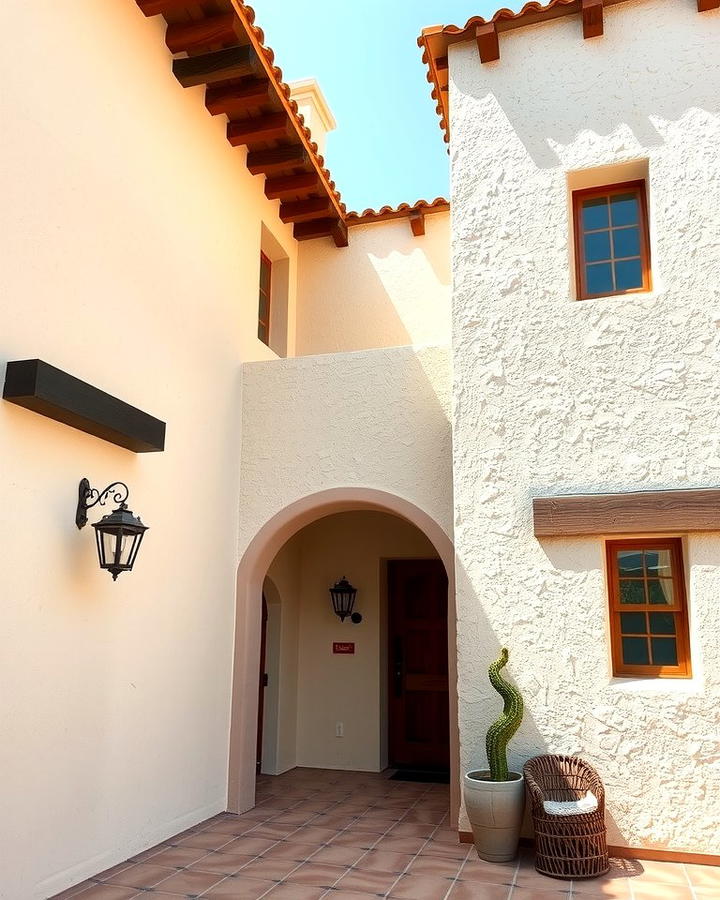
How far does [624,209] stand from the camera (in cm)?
628

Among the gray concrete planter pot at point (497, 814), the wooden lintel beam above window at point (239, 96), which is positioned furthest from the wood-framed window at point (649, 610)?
the wooden lintel beam above window at point (239, 96)

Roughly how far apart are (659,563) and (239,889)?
→ 142 inches

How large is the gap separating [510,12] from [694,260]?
2652 mm

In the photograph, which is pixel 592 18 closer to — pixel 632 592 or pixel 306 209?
pixel 306 209

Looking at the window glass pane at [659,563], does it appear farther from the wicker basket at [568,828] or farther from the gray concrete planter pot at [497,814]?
the gray concrete planter pot at [497,814]

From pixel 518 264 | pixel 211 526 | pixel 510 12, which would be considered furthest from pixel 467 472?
pixel 510 12

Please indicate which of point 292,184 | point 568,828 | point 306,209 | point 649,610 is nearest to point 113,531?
point 568,828

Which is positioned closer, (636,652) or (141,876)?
(141,876)

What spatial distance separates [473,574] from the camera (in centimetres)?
586

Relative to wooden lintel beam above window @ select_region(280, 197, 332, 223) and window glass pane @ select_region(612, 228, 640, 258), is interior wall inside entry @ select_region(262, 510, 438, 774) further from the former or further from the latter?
window glass pane @ select_region(612, 228, 640, 258)

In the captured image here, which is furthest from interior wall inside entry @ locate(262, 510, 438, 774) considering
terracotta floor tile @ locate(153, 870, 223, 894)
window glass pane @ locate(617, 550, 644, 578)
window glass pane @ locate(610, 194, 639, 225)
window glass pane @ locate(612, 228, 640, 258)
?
window glass pane @ locate(610, 194, 639, 225)

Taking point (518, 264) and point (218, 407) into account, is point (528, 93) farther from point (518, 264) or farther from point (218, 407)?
point (218, 407)

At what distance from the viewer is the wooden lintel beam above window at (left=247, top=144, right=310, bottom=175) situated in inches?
309

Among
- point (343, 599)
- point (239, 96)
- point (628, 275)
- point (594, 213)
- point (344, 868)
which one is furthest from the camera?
point (343, 599)
